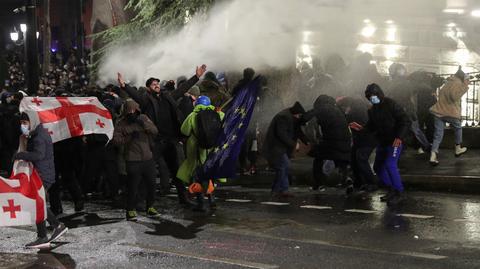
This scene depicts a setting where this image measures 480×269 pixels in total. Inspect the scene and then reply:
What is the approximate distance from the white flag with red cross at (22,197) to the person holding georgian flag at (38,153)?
115 millimetres

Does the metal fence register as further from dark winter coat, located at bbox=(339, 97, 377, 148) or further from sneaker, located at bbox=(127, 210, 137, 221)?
sneaker, located at bbox=(127, 210, 137, 221)

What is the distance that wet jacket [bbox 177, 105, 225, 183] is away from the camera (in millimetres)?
11594

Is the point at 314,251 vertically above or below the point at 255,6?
below

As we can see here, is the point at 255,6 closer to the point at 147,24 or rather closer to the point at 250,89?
the point at 250,89

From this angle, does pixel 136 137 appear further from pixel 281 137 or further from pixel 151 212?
pixel 281 137

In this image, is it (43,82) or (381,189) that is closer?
(381,189)

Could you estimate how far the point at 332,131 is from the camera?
43.6 ft

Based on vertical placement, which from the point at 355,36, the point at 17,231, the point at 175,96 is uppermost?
the point at 355,36

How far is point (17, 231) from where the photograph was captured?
1062cm

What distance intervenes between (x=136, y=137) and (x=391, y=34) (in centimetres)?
508

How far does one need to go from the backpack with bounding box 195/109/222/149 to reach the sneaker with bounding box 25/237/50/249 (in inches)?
116

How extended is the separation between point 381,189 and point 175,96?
3.85 m

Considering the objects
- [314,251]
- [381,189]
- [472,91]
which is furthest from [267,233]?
[472,91]

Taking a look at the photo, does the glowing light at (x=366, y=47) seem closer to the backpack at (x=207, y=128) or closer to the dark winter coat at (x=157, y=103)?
the dark winter coat at (x=157, y=103)
